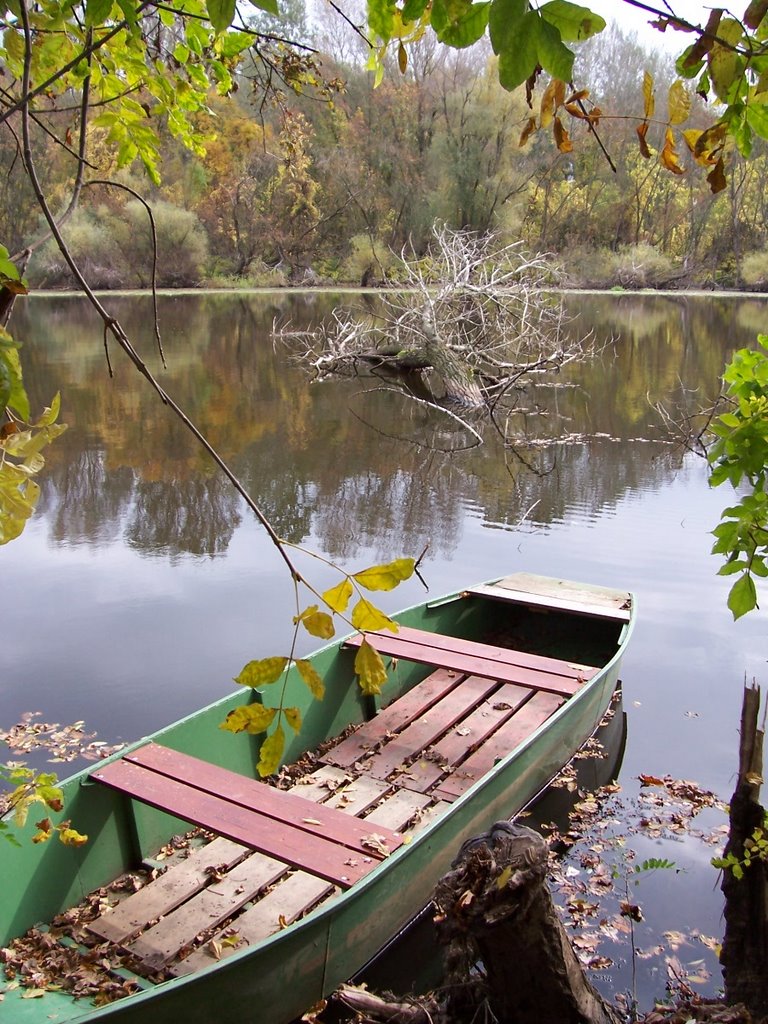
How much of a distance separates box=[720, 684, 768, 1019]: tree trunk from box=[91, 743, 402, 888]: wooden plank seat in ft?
3.82

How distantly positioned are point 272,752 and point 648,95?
1021mm

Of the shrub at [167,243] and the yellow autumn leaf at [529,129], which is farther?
the shrub at [167,243]

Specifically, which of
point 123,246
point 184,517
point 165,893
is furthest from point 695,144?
point 123,246

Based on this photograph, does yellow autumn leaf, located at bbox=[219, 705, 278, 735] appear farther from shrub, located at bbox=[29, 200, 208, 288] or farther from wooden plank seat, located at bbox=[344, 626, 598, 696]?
shrub, located at bbox=[29, 200, 208, 288]

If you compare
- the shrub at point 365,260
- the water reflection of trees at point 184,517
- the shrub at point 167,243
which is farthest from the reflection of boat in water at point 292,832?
the shrub at point 167,243

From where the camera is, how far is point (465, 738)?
4.91m

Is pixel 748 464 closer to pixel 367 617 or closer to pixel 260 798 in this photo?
pixel 367 617

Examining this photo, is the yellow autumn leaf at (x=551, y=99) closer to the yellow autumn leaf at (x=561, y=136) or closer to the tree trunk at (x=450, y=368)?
the yellow autumn leaf at (x=561, y=136)

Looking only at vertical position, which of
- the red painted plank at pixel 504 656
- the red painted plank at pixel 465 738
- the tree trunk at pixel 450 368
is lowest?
the red painted plank at pixel 465 738

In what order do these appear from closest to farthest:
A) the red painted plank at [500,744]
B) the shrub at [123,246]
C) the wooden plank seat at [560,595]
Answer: the red painted plank at [500,744]
the wooden plank seat at [560,595]
the shrub at [123,246]

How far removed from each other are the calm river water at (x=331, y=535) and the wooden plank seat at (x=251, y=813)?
1.24 metres

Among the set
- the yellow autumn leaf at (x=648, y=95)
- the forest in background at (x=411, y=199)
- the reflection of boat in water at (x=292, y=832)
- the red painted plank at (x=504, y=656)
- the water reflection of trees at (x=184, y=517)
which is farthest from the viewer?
the forest in background at (x=411, y=199)

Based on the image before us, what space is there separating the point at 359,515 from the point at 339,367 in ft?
25.8

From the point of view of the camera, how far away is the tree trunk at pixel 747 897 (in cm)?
284
